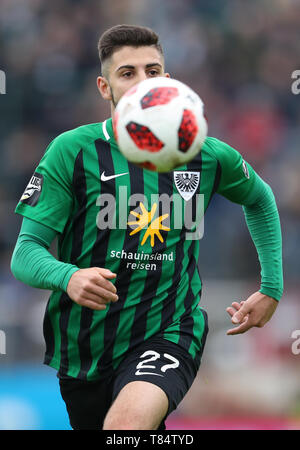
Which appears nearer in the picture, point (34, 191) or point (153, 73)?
point (34, 191)

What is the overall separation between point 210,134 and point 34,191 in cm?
577

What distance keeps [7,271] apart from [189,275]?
483 centimetres

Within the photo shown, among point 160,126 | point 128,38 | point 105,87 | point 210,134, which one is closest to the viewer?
point 160,126

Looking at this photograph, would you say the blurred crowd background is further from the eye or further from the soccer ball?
the soccer ball

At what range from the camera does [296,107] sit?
10.2 metres

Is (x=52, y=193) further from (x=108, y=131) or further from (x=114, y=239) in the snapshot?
(x=108, y=131)

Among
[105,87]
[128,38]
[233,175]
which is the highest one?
[128,38]

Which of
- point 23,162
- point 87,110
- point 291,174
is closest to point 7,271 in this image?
point 23,162

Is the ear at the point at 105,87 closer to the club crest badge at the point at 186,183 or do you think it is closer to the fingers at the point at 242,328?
the club crest badge at the point at 186,183

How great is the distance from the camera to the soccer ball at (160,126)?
3449mm

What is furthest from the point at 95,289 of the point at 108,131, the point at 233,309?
the point at 233,309

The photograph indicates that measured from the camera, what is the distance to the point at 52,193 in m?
3.88

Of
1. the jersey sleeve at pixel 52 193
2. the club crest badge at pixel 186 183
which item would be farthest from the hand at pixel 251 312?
the jersey sleeve at pixel 52 193

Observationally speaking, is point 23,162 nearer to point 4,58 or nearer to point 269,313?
point 4,58
